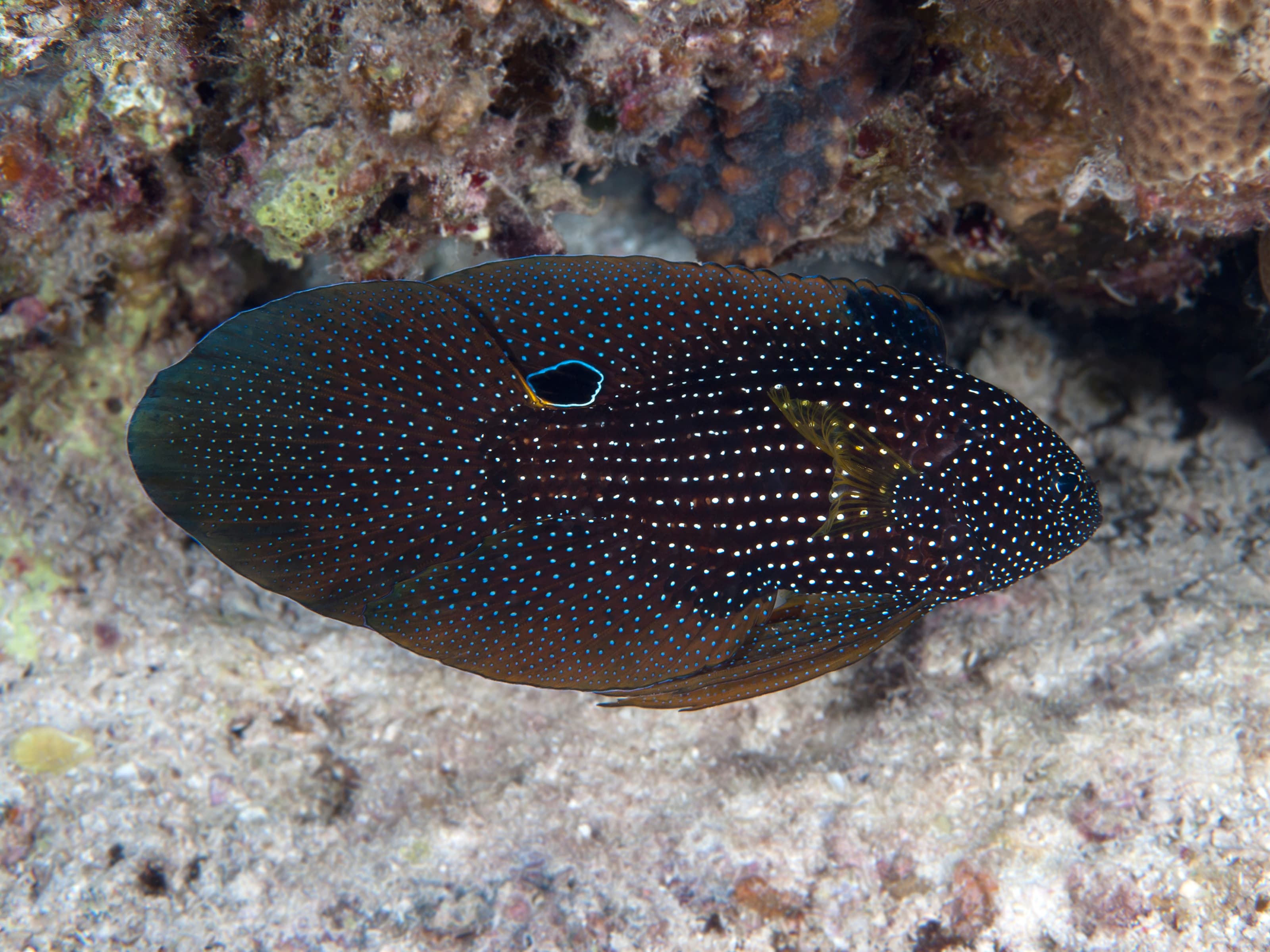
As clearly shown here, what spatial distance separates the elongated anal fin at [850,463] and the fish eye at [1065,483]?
25.3 inches

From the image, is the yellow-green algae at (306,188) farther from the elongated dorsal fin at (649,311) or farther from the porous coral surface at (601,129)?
the elongated dorsal fin at (649,311)

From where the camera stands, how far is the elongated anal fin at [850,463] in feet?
9.29

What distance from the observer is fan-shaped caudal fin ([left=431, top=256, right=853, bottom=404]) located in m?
2.96

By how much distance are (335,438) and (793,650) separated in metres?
2.03

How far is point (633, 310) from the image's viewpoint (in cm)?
297

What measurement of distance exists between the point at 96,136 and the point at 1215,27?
14.8 feet

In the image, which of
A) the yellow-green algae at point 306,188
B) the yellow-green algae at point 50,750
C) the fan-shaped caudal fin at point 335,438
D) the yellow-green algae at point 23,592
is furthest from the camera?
the yellow-green algae at point 23,592

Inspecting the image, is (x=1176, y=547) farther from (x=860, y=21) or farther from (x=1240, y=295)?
(x=860, y=21)

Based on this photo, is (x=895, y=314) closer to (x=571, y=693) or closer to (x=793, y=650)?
(x=793, y=650)

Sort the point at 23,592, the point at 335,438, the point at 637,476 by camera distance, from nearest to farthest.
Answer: the point at 335,438 < the point at 637,476 < the point at 23,592

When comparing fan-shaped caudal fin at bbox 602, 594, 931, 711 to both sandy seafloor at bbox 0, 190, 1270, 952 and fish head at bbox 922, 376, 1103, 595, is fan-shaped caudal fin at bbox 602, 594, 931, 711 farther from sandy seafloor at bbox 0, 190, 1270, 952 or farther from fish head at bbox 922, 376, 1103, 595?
sandy seafloor at bbox 0, 190, 1270, 952

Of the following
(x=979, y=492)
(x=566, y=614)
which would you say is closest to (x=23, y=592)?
(x=566, y=614)

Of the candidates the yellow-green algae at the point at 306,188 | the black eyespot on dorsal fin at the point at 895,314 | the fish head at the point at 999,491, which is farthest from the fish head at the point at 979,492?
the yellow-green algae at the point at 306,188

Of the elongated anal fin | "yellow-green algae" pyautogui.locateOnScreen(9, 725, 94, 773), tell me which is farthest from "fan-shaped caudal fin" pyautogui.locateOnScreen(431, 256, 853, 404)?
"yellow-green algae" pyautogui.locateOnScreen(9, 725, 94, 773)
